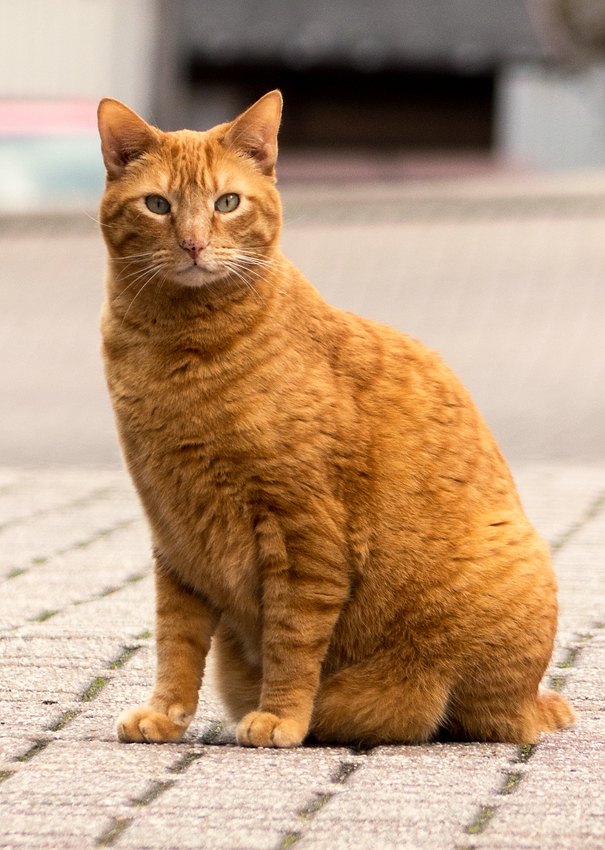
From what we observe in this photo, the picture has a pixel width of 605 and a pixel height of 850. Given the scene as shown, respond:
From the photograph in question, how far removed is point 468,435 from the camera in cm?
366

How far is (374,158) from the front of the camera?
2200 cm

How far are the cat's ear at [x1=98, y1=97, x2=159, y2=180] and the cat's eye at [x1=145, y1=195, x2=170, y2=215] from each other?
17 cm

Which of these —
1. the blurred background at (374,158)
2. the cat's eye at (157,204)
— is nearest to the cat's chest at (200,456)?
the cat's eye at (157,204)

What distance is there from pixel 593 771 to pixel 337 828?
0.74 meters

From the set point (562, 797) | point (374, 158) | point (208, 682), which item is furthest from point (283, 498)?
point (374, 158)

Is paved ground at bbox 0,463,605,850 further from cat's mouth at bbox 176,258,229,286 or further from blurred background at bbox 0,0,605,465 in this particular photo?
blurred background at bbox 0,0,605,465

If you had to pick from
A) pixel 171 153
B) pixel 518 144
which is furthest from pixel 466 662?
pixel 518 144

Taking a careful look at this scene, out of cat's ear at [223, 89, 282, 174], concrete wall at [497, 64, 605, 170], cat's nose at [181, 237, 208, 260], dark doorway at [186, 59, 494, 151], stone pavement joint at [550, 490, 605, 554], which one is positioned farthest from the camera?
concrete wall at [497, 64, 605, 170]

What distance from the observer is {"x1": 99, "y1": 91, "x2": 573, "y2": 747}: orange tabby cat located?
11.1 ft

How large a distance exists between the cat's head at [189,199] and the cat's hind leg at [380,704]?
3.45 ft

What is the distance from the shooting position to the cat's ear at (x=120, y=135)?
3.51 metres

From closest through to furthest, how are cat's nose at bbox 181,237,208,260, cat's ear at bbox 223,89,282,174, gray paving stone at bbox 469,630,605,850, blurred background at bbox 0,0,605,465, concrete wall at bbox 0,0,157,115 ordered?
gray paving stone at bbox 469,630,605,850
cat's nose at bbox 181,237,208,260
cat's ear at bbox 223,89,282,174
blurred background at bbox 0,0,605,465
concrete wall at bbox 0,0,157,115

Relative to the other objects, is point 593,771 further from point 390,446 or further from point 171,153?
point 171,153

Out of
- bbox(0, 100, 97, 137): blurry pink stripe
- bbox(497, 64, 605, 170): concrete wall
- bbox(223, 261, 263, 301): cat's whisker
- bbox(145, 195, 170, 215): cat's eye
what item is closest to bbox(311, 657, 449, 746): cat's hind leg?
bbox(223, 261, 263, 301): cat's whisker
